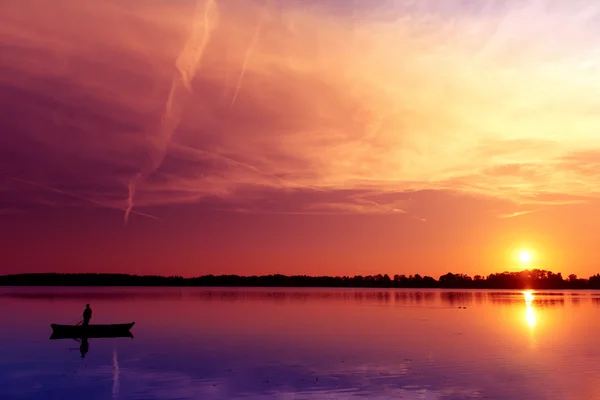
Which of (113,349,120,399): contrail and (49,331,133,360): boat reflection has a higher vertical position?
(49,331,133,360): boat reflection

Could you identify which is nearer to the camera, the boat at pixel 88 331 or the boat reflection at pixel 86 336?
the boat reflection at pixel 86 336

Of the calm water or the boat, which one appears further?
the boat

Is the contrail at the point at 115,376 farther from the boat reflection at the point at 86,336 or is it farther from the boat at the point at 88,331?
the boat at the point at 88,331

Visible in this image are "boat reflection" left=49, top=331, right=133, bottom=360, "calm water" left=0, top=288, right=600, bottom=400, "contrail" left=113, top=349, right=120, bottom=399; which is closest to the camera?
"contrail" left=113, top=349, right=120, bottom=399

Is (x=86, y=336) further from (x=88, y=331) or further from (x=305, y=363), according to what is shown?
(x=305, y=363)

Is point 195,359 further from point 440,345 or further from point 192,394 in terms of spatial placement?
point 440,345

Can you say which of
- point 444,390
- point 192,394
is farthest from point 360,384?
point 192,394

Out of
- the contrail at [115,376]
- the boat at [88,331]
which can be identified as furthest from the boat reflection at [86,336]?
the contrail at [115,376]

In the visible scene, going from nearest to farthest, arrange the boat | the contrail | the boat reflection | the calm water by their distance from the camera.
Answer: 1. the contrail
2. the calm water
3. the boat reflection
4. the boat

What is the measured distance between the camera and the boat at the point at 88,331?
214ft

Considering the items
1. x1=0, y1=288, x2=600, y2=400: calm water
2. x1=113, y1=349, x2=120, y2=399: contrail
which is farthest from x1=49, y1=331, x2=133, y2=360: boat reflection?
x1=113, y1=349, x2=120, y2=399: contrail

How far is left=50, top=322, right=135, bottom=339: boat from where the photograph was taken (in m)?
65.1

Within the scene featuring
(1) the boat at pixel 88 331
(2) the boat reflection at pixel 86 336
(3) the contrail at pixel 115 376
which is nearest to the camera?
(3) the contrail at pixel 115 376

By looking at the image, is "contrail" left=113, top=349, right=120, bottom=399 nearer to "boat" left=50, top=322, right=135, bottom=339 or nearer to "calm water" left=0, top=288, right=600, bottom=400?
"calm water" left=0, top=288, right=600, bottom=400
